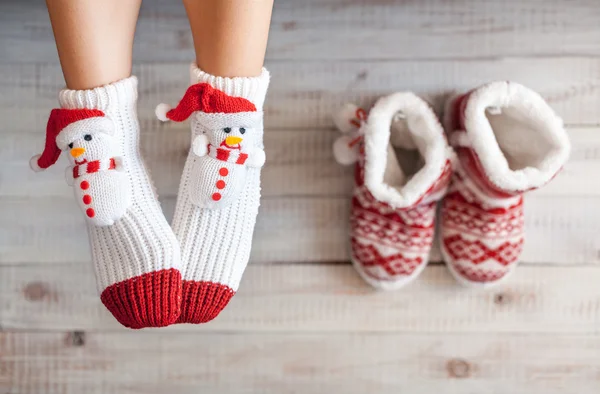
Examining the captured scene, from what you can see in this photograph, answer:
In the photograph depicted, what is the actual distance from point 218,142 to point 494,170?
41cm

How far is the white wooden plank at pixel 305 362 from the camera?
1011 millimetres

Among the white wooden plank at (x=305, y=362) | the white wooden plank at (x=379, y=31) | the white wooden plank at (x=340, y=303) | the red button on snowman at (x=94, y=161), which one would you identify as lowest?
the white wooden plank at (x=305, y=362)

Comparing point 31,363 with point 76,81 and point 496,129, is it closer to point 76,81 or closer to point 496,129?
point 76,81

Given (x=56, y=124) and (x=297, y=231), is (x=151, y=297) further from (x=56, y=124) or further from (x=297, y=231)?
(x=297, y=231)

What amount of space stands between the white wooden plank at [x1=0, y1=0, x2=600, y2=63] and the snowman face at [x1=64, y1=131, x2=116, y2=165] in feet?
1.13

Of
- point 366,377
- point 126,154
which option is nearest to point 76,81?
point 126,154

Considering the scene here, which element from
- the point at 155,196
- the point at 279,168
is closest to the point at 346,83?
the point at 279,168

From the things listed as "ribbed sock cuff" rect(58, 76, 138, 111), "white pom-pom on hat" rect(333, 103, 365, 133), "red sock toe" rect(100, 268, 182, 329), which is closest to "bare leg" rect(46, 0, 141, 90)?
"ribbed sock cuff" rect(58, 76, 138, 111)

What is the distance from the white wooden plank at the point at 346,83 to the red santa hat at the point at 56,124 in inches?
10.8

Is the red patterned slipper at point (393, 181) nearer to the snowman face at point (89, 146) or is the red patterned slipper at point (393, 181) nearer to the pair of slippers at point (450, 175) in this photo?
the pair of slippers at point (450, 175)

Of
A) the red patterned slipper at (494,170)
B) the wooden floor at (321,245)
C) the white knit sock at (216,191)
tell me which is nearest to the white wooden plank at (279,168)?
the wooden floor at (321,245)

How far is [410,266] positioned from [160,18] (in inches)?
23.0

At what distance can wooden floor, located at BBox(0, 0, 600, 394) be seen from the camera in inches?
37.7

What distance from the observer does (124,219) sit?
2.27 feet
